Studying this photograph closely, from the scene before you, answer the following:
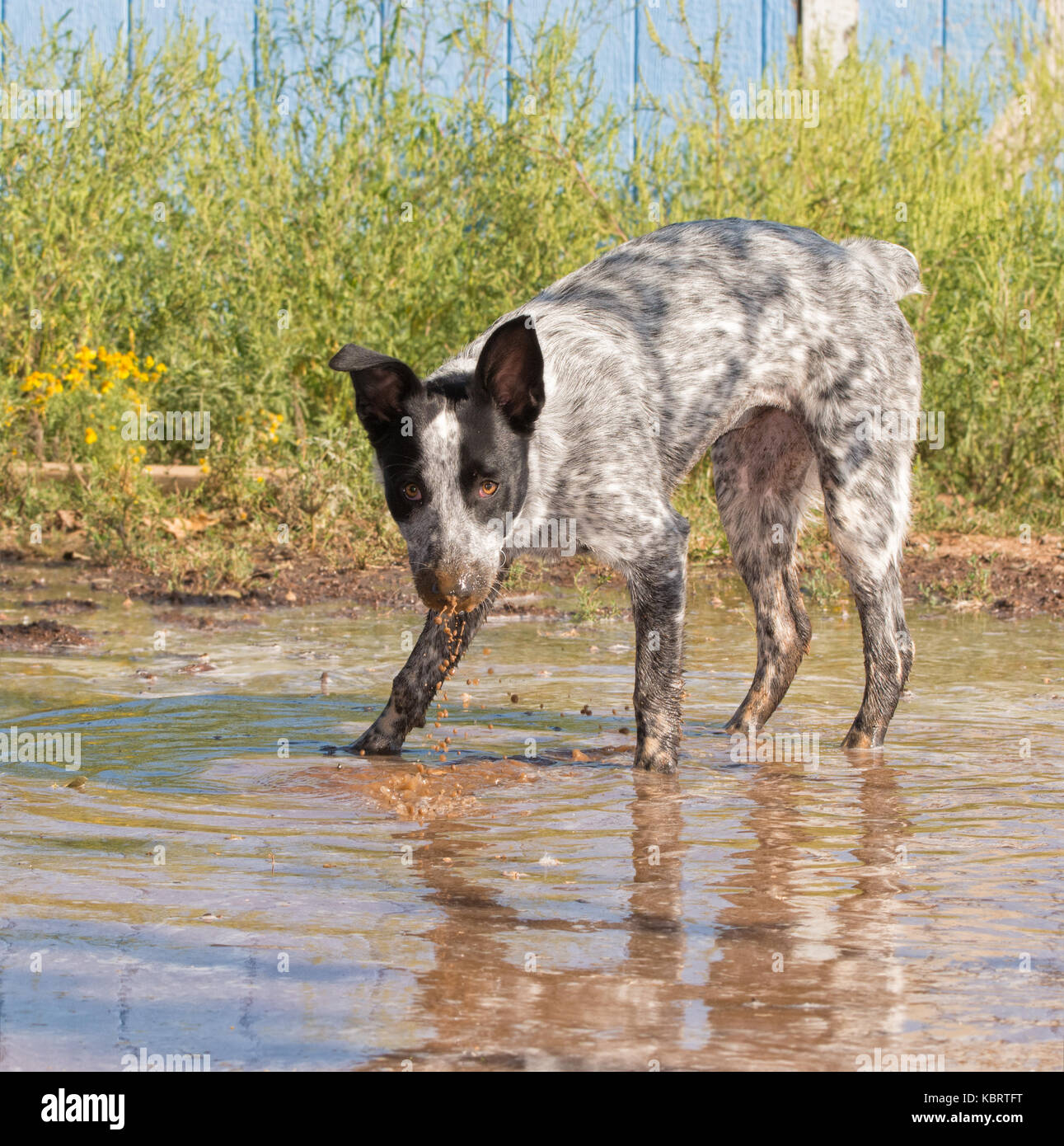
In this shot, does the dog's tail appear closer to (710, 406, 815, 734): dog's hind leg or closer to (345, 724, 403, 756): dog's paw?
(710, 406, 815, 734): dog's hind leg

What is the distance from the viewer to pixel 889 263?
6.36m

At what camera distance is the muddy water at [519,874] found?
2.95 metres

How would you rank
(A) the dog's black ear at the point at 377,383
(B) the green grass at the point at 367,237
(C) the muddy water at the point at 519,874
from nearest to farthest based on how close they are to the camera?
(C) the muddy water at the point at 519,874, (A) the dog's black ear at the point at 377,383, (B) the green grass at the point at 367,237

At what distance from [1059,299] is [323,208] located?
4.24 metres

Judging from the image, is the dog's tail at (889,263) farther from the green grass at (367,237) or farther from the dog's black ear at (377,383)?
the green grass at (367,237)

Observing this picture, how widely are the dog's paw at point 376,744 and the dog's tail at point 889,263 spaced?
2513 millimetres

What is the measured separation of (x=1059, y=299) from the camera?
953cm

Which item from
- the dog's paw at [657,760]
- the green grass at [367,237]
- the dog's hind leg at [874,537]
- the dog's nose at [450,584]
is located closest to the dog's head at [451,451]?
the dog's nose at [450,584]

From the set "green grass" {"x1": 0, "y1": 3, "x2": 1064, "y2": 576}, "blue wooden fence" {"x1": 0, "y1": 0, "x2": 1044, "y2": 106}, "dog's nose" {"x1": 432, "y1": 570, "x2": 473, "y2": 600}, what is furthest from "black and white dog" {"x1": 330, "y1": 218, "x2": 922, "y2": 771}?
"blue wooden fence" {"x1": 0, "y1": 0, "x2": 1044, "y2": 106}

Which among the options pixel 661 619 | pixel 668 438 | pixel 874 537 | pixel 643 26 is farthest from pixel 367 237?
pixel 661 619

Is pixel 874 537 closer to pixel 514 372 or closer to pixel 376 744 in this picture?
pixel 514 372

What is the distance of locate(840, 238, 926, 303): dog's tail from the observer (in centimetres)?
627
